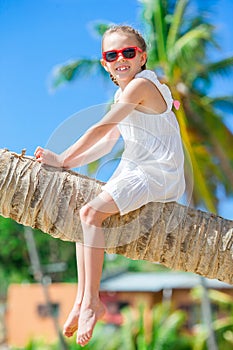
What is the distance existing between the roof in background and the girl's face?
21.7 metres

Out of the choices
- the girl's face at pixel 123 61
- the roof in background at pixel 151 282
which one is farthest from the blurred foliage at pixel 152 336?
the girl's face at pixel 123 61

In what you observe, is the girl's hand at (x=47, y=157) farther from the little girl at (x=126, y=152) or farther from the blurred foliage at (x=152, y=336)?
the blurred foliage at (x=152, y=336)

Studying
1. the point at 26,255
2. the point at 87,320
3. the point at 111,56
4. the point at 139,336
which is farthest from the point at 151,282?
the point at 87,320

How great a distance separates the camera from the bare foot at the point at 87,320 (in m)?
3.46

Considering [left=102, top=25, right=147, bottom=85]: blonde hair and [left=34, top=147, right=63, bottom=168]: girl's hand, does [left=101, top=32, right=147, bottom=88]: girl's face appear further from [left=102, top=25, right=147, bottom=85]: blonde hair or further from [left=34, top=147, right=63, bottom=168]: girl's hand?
[left=34, top=147, right=63, bottom=168]: girl's hand

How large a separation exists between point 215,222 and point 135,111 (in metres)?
0.69

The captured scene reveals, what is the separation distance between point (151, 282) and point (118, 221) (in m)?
26.2

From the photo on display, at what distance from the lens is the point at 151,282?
29688mm

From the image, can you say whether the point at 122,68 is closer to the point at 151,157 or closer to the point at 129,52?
the point at 129,52

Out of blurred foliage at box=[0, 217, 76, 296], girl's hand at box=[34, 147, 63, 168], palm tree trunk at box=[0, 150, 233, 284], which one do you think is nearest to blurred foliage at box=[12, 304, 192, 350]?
blurred foliage at box=[0, 217, 76, 296]

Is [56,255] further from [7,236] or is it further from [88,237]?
[88,237]

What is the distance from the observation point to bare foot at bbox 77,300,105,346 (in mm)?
3457

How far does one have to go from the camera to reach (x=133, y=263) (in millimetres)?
40844

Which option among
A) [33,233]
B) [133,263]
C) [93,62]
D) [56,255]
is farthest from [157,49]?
[133,263]
